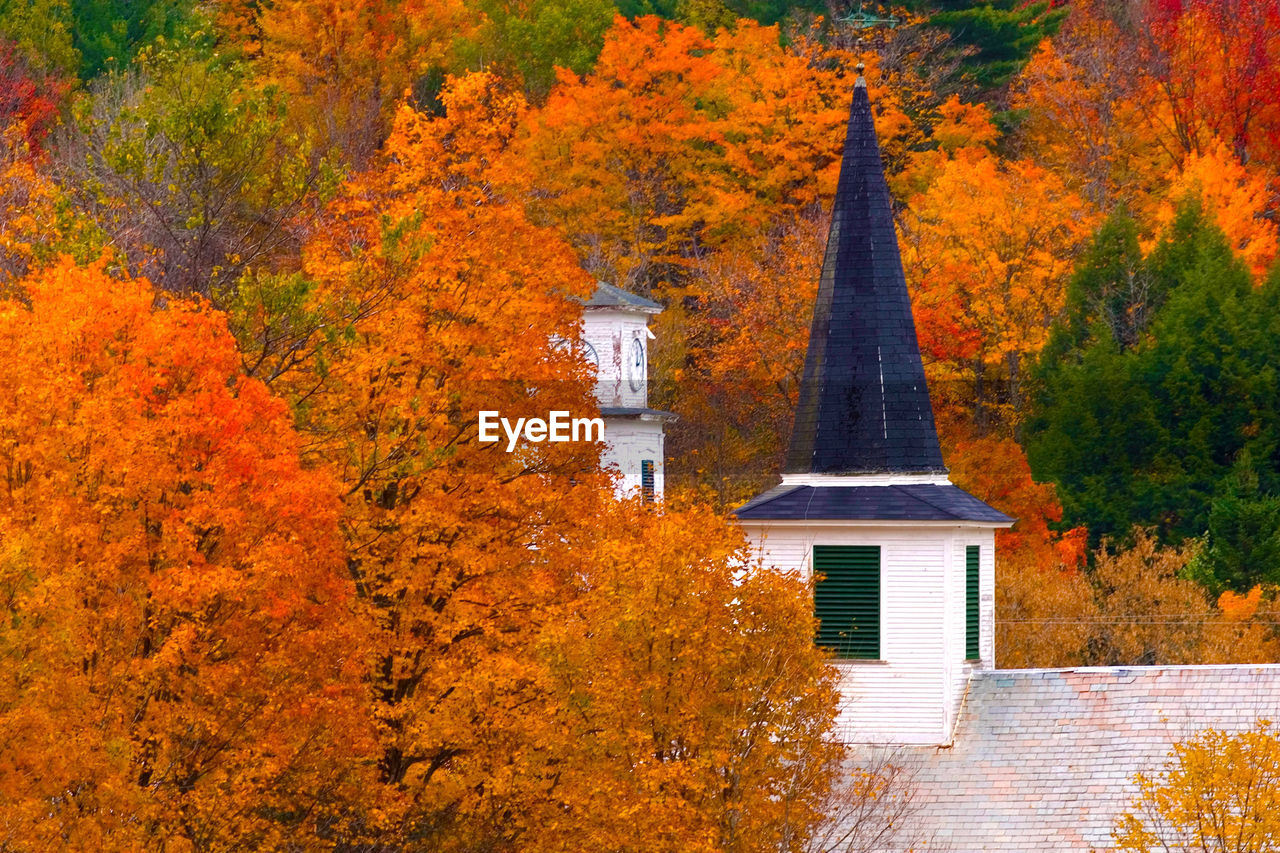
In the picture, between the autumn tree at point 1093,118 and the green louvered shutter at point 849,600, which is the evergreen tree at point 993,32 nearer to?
the autumn tree at point 1093,118

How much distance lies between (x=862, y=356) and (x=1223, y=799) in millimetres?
11662

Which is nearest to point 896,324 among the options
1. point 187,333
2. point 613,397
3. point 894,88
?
point 187,333

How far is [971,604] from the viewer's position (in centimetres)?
4112

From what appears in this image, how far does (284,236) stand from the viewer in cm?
4928

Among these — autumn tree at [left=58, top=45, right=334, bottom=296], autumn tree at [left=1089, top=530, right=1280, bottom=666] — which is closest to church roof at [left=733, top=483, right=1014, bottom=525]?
Answer: autumn tree at [left=58, top=45, right=334, bottom=296]

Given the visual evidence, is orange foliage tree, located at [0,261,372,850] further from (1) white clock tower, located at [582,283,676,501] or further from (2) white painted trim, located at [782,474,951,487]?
(1) white clock tower, located at [582,283,676,501]

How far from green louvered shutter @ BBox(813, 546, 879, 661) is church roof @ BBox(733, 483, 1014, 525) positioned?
2.10 ft

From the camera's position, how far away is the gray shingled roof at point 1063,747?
37.8m

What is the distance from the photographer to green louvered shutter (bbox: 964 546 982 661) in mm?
40781

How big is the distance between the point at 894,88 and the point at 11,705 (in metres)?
52.1

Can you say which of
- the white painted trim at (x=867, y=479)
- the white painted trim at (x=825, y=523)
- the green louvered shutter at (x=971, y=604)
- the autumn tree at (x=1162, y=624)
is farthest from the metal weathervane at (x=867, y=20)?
the white painted trim at (x=825, y=523)

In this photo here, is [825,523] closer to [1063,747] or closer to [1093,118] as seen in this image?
[1063,747]

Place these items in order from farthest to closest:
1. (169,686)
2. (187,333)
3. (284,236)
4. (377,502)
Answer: (284,236), (377,502), (187,333), (169,686)

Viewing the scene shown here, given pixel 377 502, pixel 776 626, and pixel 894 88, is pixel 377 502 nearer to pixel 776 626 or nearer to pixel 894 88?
pixel 776 626
